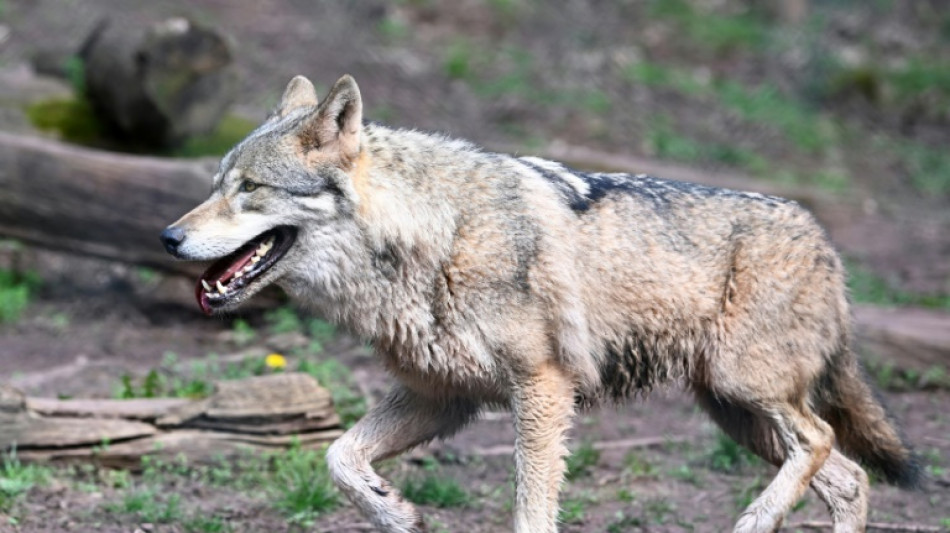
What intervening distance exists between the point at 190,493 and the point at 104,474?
445mm

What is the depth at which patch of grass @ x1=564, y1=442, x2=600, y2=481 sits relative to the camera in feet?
19.2

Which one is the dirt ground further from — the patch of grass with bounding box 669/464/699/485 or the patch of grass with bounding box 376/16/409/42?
the patch of grass with bounding box 376/16/409/42

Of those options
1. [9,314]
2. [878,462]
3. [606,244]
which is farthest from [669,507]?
[9,314]

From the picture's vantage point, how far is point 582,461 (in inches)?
232

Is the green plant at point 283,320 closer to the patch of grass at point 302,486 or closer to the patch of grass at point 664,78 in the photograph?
the patch of grass at point 302,486

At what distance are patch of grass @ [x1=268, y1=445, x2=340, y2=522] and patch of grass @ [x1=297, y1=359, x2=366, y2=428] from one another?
0.49 meters

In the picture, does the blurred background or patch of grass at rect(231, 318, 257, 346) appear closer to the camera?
the blurred background

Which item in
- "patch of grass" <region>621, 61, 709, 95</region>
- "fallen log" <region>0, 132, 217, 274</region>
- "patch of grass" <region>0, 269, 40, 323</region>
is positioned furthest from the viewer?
"patch of grass" <region>621, 61, 709, 95</region>

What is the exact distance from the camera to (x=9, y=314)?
776cm

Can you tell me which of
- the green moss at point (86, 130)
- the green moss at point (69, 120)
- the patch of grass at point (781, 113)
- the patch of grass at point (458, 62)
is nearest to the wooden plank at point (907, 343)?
the green moss at point (86, 130)

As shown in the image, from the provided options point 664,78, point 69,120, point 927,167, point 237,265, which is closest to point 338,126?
point 237,265

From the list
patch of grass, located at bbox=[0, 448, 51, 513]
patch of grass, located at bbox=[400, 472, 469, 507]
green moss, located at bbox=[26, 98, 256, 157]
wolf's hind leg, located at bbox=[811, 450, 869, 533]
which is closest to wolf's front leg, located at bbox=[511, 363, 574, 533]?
patch of grass, located at bbox=[400, 472, 469, 507]

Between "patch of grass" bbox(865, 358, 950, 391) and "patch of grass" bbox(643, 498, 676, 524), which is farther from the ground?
"patch of grass" bbox(865, 358, 950, 391)

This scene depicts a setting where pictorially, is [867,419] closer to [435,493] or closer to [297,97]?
[435,493]
